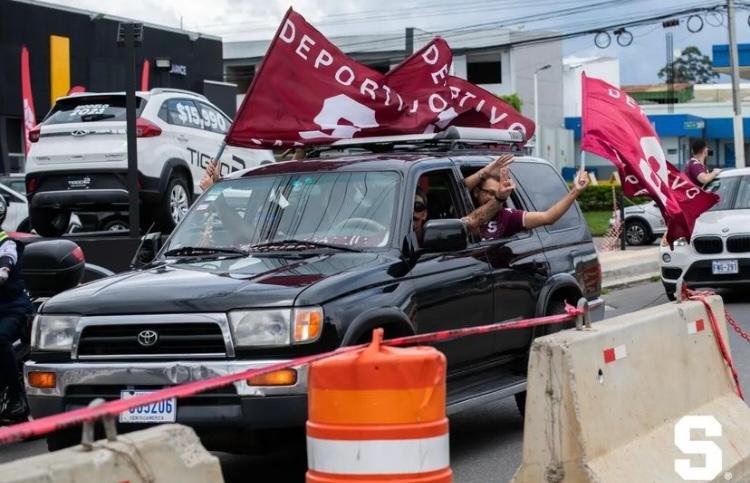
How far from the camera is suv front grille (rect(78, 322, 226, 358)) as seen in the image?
6.80 metres

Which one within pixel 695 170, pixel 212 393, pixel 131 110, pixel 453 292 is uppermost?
pixel 131 110

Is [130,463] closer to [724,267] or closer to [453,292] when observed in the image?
[453,292]

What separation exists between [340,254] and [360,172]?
0.90 metres

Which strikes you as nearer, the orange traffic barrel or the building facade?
the orange traffic barrel

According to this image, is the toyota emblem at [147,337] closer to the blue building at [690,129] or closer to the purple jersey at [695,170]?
the purple jersey at [695,170]

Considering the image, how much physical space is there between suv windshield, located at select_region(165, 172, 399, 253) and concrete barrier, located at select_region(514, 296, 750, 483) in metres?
1.87

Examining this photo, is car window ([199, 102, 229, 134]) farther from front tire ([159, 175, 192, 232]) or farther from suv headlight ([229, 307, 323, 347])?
suv headlight ([229, 307, 323, 347])

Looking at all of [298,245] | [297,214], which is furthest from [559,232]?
[298,245]

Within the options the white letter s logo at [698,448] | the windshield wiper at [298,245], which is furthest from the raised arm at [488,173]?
the white letter s logo at [698,448]

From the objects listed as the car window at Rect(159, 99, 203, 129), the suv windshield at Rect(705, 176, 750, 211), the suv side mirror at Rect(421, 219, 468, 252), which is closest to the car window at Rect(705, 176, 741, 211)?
the suv windshield at Rect(705, 176, 750, 211)

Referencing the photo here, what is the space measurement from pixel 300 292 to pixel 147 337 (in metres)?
0.85

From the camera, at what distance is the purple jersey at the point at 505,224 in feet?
29.4

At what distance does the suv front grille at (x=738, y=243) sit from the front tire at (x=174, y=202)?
7023mm

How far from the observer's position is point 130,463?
3.93m
